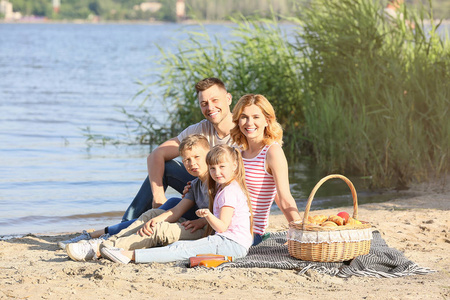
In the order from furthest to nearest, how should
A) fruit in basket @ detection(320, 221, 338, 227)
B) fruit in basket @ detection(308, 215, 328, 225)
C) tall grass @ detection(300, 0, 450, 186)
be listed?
tall grass @ detection(300, 0, 450, 186)
fruit in basket @ detection(308, 215, 328, 225)
fruit in basket @ detection(320, 221, 338, 227)

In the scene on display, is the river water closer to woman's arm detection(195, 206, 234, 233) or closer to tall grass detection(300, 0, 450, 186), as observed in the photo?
tall grass detection(300, 0, 450, 186)

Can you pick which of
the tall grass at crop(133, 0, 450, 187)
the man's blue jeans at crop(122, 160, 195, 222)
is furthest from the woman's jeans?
the tall grass at crop(133, 0, 450, 187)

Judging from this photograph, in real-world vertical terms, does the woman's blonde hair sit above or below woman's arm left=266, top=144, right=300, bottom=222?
above

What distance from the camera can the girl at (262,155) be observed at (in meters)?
4.45

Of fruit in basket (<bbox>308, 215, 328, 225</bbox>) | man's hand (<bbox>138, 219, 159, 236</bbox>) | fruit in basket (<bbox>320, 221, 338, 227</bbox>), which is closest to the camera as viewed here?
fruit in basket (<bbox>320, 221, 338, 227</bbox>)

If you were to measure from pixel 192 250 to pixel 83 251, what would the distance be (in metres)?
0.76

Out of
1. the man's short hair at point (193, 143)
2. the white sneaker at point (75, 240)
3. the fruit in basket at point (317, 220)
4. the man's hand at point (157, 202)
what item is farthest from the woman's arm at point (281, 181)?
the white sneaker at point (75, 240)

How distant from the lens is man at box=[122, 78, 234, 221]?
500cm

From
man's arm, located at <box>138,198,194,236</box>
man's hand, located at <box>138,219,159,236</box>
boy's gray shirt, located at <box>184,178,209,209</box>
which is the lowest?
man's hand, located at <box>138,219,159,236</box>

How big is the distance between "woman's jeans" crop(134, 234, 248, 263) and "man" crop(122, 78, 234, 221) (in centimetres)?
72

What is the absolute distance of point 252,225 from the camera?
4.49 m

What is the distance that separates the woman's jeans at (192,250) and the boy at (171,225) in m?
0.18

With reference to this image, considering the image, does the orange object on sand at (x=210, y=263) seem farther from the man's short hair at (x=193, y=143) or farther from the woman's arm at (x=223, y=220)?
the man's short hair at (x=193, y=143)

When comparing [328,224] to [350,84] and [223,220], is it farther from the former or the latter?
[350,84]
